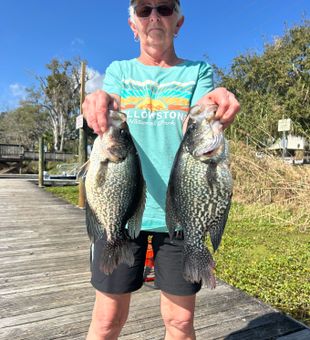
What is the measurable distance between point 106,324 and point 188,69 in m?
1.46

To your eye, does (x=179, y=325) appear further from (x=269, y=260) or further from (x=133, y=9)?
(x=269, y=260)

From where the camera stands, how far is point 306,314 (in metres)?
3.50

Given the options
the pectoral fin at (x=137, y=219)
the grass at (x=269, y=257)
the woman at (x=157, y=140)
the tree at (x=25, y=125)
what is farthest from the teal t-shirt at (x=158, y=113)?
the tree at (x=25, y=125)

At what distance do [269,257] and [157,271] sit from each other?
390 centimetres

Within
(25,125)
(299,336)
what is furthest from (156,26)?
(25,125)

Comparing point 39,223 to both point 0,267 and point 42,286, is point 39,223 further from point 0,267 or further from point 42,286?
point 42,286

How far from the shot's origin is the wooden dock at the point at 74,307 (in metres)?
2.97

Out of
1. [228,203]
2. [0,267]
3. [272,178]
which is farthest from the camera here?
[272,178]

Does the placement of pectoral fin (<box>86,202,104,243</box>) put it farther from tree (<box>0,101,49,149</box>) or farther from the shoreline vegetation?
tree (<box>0,101,49,149</box>)

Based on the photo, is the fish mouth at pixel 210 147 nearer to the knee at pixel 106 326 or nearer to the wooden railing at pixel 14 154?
the knee at pixel 106 326

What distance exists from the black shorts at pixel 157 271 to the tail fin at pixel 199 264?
0.17m

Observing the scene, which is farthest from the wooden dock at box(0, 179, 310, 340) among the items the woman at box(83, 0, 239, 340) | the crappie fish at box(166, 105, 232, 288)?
the crappie fish at box(166, 105, 232, 288)

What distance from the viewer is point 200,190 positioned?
163cm

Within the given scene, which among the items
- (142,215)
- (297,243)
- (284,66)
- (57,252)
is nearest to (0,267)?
(57,252)
